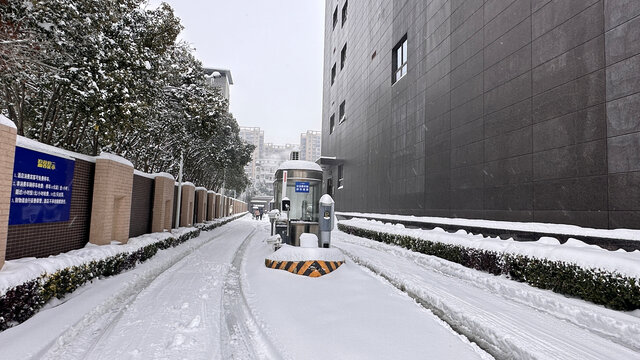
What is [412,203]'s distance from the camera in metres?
19.6

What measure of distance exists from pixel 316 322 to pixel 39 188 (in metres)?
6.32

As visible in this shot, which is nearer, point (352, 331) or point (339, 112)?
point (352, 331)

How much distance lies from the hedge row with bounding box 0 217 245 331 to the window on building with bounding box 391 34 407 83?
1910cm

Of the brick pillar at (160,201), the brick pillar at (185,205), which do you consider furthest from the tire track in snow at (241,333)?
the brick pillar at (185,205)

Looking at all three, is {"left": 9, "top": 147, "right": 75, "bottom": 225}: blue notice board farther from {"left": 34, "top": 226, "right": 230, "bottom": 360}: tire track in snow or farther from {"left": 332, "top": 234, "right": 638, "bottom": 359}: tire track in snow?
{"left": 332, "top": 234, "right": 638, "bottom": 359}: tire track in snow

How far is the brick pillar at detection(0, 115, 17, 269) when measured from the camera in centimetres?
543

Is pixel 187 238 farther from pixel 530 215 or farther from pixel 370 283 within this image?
pixel 530 215

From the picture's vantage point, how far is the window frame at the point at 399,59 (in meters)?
21.8

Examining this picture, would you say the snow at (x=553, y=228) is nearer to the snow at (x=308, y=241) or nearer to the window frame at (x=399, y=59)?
the snow at (x=308, y=241)

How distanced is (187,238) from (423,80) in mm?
14958

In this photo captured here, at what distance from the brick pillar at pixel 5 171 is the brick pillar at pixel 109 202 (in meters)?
Result: 3.71

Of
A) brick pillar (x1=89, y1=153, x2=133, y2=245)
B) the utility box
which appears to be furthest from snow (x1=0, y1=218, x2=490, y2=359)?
the utility box

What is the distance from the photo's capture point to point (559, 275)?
6.82 m

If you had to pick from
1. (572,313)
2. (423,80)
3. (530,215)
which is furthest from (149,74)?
(423,80)
